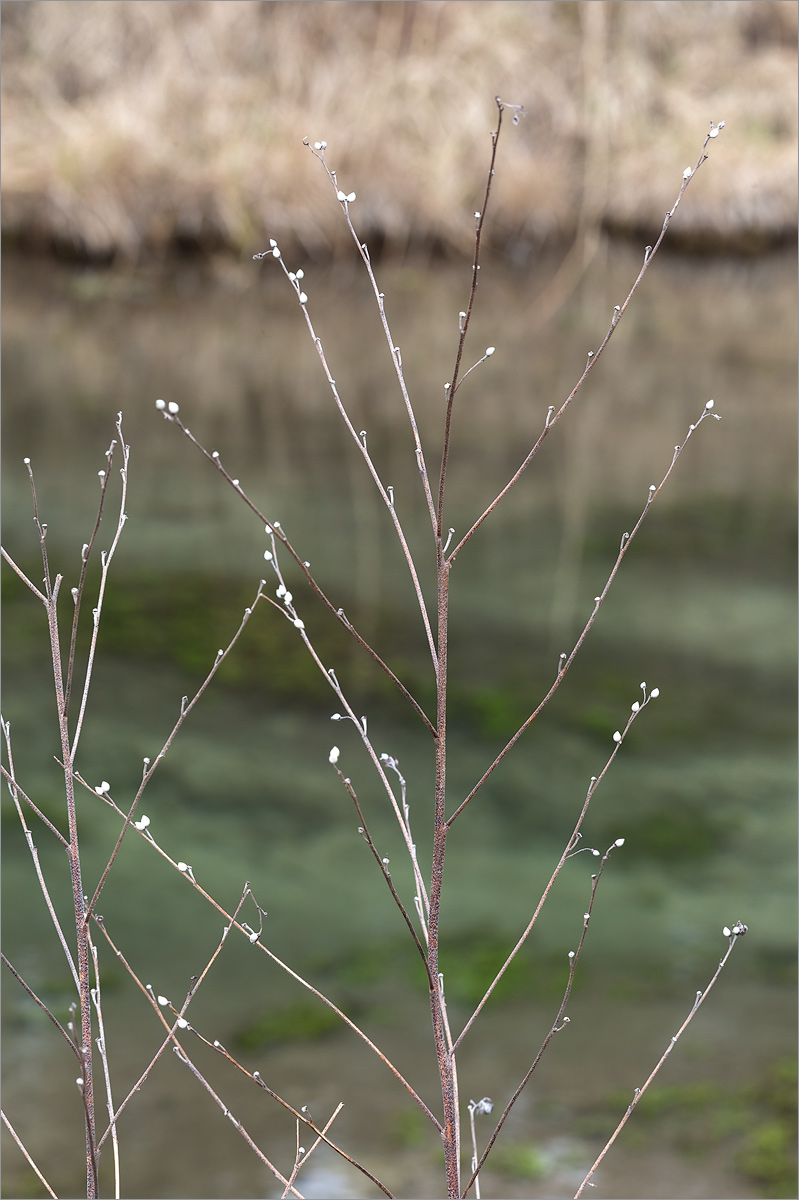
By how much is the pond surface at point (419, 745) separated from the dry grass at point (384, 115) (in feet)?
6.34

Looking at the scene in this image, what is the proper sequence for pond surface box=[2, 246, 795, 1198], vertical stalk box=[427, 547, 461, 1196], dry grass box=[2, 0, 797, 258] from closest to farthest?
1. vertical stalk box=[427, 547, 461, 1196]
2. pond surface box=[2, 246, 795, 1198]
3. dry grass box=[2, 0, 797, 258]

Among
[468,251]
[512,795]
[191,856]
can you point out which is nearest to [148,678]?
[191,856]

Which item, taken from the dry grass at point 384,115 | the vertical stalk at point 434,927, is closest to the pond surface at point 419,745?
the vertical stalk at point 434,927

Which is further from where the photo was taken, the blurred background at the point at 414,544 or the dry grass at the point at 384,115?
the dry grass at the point at 384,115

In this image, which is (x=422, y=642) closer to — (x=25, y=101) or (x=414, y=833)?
(x=414, y=833)

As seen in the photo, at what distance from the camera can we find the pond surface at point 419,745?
214 centimetres

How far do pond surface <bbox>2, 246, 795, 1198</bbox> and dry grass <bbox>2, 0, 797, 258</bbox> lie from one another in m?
1.93

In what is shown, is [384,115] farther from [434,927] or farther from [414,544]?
[434,927]

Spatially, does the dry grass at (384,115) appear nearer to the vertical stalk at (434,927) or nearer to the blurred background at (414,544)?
the blurred background at (414,544)

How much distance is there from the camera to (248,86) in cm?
871

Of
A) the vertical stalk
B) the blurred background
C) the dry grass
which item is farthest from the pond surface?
the dry grass

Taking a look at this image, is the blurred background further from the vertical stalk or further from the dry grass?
the vertical stalk

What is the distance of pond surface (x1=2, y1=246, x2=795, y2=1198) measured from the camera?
2.14 meters

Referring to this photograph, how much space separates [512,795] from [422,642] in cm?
79
